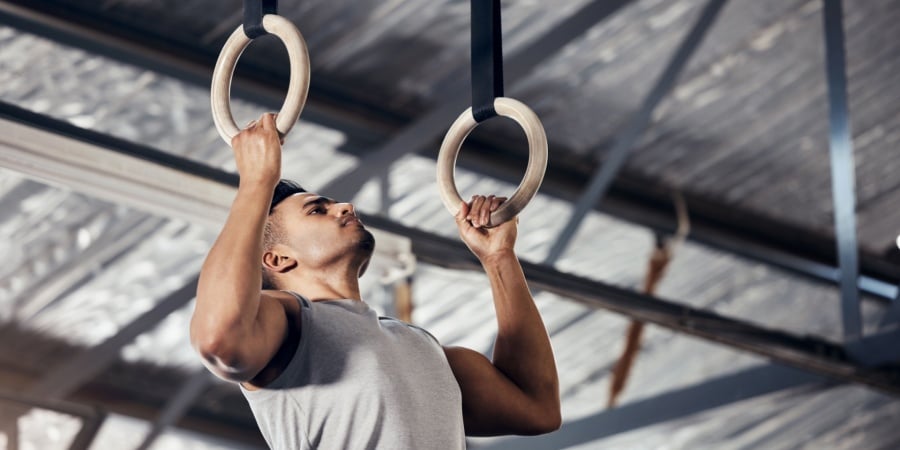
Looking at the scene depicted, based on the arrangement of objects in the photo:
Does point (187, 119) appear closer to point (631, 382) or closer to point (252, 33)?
point (252, 33)

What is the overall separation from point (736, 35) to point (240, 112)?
2.15 metres

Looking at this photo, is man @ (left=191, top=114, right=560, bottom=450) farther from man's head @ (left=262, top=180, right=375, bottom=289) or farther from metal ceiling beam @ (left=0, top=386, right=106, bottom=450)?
metal ceiling beam @ (left=0, top=386, right=106, bottom=450)

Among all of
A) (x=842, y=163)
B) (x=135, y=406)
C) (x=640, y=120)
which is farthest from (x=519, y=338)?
(x=135, y=406)

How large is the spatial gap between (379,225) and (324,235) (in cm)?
286

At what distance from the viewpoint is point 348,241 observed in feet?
6.86

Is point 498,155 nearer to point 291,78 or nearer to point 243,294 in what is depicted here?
point 291,78

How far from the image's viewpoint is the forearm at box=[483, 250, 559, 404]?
7.31ft

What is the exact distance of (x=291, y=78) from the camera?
6.66ft

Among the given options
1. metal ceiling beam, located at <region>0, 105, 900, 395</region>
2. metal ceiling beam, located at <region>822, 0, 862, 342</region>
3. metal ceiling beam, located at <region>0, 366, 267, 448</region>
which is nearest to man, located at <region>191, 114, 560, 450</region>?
metal ceiling beam, located at <region>0, 105, 900, 395</region>

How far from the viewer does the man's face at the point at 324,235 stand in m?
2.09

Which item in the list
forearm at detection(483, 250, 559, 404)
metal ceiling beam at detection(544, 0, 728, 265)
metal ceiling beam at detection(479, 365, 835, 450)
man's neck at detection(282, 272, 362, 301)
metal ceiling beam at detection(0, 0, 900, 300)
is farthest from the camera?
metal ceiling beam at detection(479, 365, 835, 450)

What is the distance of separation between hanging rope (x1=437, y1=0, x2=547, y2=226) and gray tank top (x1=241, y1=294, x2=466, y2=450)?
0.34 metres

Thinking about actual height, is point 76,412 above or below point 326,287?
above

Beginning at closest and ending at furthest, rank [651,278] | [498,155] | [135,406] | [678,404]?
[678,404] < [498,155] < [651,278] < [135,406]
